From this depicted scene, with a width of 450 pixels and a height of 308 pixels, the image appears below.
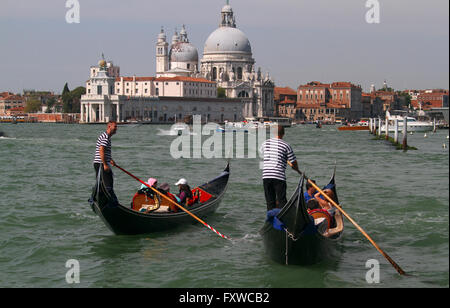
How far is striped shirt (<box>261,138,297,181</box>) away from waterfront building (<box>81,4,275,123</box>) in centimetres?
5777

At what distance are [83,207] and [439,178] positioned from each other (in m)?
5.70

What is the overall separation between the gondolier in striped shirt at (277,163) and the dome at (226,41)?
232ft

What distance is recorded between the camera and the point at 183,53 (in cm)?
7531

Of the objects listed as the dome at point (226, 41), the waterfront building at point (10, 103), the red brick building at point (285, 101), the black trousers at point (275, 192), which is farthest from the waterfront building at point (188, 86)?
the black trousers at point (275, 192)

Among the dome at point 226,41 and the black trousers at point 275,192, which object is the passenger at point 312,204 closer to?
the black trousers at point 275,192

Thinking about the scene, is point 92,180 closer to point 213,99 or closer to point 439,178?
point 439,178

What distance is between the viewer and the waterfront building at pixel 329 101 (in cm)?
7150

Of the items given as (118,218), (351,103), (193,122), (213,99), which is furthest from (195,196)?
(351,103)

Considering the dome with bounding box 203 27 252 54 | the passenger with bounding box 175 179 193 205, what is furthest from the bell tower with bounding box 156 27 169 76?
the passenger with bounding box 175 179 193 205

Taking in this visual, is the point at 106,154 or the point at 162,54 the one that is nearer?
the point at 106,154

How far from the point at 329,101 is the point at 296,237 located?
69.9 meters

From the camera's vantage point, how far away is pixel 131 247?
19.2 ft

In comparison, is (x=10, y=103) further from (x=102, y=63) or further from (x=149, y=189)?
(x=149, y=189)

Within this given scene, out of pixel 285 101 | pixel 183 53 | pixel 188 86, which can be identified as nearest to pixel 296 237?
pixel 188 86
